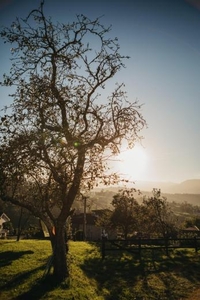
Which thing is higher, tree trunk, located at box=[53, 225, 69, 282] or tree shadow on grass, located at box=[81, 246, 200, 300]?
tree trunk, located at box=[53, 225, 69, 282]

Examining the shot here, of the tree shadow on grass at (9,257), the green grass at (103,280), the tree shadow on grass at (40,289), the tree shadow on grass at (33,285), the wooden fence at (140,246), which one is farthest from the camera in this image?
the wooden fence at (140,246)

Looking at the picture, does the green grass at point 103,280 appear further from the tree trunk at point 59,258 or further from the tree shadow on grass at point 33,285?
the tree trunk at point 59,258

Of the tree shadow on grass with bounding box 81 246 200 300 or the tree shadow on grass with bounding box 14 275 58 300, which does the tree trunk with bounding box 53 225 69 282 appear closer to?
the tree shadow on grass with bounding box 14 275 58 300

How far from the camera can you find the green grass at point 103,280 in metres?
Answer: 12.2

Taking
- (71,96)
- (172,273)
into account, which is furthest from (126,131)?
(172,273)

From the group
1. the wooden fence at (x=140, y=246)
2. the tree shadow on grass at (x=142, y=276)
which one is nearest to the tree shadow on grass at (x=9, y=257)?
the tree shadow on grass at (x=142, y=276)

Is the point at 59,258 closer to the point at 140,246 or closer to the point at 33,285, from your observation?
the point at 33,285

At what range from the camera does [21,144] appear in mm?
13438

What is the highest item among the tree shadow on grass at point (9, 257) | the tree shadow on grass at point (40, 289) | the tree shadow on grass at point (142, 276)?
the tree shadow on grass at point (9, 257)

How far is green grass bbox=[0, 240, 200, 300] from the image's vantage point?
12.2 meters

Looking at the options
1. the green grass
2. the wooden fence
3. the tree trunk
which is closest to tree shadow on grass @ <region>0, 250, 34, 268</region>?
the green grass

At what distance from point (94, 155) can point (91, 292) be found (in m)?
7.86

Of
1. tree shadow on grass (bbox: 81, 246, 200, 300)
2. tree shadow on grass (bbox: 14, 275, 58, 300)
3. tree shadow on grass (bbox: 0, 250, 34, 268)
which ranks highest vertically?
tree shadow on grass (bbox: 0, 250, 34, 268)

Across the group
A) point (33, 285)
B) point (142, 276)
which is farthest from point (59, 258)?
point (142, 276)
